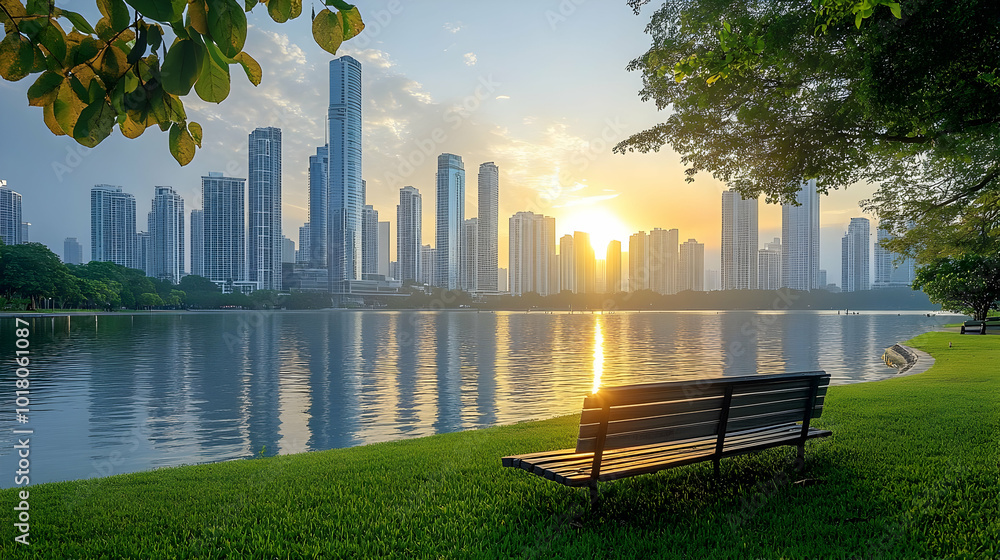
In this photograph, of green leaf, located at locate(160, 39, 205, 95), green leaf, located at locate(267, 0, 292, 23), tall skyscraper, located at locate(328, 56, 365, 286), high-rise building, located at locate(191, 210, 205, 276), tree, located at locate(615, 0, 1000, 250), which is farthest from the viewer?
tall skyscraper, located at locate(328, 56, 365, 286)

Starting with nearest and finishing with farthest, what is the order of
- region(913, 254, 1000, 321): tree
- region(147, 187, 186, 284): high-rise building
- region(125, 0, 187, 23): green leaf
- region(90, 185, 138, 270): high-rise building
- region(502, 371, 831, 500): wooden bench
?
region(125, 0, 187, 23): green leaf → region(502, 371, 831, 500): wooden bench → region(913, 254, 1000, 321): tree → region(90, 185, 138, 270): high-rise building → region(147, 187, 186, 284): high-rise building

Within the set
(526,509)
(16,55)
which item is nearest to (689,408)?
(526,509)

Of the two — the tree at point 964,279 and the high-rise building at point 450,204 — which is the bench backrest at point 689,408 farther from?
the high-rise building at point 450,204

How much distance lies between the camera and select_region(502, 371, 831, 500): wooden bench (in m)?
4.54

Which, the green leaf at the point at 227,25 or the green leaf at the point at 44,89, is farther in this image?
the green leaf at the point at 44,89

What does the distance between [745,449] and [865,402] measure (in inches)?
285

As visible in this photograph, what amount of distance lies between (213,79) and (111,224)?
646 feet

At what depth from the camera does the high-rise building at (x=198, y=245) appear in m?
182

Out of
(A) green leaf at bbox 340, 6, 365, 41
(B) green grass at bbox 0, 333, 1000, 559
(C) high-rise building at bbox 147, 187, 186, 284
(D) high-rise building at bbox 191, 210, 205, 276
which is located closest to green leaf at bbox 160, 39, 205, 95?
(A) green leaf at bbox 340, 6, 365, 41

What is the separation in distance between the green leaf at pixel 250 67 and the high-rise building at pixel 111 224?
179108mm

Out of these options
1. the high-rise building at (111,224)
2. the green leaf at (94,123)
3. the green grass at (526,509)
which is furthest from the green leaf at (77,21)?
the high-rise building at (111,224)

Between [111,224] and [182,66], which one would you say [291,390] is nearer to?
[182,66]

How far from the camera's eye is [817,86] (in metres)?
9.16

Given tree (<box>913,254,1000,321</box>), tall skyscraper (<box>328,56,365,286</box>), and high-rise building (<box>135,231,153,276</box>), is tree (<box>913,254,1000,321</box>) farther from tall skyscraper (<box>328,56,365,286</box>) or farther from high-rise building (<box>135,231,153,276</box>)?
high-rise building (<box>135,231,153,276</box>)
